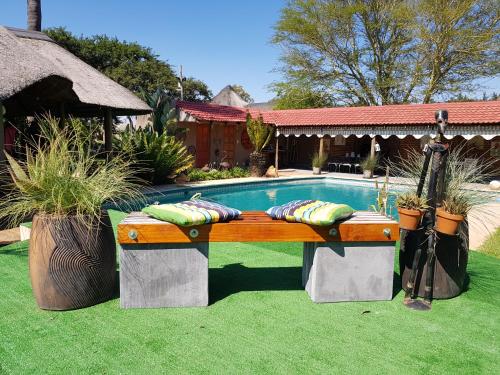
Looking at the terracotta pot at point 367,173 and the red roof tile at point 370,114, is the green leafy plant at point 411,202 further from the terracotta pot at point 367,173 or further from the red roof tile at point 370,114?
the terracotta pot at point 367,173

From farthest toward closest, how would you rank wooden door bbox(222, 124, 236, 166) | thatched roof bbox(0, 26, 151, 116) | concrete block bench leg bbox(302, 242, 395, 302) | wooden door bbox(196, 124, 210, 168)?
wooden door bbox(222, 124, 236, 166), wooden door bbox(196, 124, 210, 168), thatched roof bbox(0, 26, 151, 116), concrete block bench leg bbox(302, 242, 395, 302)

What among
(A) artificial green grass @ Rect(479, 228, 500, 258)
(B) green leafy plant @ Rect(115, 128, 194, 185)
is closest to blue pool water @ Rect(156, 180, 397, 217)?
(B) green leafy plant @ Rect(115, 128, 194, 185)

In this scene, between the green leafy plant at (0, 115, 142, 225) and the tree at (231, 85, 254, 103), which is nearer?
the green leafy plant at (0, 115, 142, 225)

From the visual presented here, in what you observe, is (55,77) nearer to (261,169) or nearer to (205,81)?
(261,169)

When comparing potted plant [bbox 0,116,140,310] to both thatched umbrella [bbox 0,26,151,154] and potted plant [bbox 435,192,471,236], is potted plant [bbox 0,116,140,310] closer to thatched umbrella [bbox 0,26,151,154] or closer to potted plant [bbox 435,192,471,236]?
potted plant [bbox 435,192,471,236]

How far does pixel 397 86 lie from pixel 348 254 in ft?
93.1

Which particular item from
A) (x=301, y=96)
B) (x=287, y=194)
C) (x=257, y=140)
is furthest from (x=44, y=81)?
(x=301, y=96)

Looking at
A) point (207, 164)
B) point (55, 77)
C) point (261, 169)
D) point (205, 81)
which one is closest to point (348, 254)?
point (55, 77)

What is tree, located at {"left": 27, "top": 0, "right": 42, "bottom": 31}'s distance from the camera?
12.7m

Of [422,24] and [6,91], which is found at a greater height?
[422,24]

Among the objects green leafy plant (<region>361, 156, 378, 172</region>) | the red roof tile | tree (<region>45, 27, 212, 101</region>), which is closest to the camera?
the red roof tile

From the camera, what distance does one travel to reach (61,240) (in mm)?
3096

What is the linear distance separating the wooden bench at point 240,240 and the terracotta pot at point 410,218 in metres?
0.13

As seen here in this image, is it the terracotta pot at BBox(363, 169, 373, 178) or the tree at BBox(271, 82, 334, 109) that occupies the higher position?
the tree at BBox(271, 82, 334, 109)
